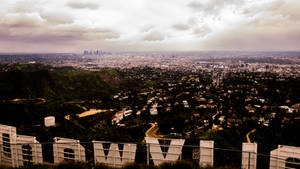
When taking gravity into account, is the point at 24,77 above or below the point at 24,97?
above

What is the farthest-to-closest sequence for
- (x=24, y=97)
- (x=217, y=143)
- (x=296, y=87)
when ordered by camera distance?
(x=296, y=87)
(x=24, y=97)
(x=217, y=143)

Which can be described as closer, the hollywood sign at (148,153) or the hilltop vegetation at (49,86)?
the hollywood sign at (148,153)

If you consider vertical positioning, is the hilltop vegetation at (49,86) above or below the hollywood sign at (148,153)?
below

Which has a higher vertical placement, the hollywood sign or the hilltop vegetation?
the hollywood sign

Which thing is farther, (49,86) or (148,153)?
(49,86)

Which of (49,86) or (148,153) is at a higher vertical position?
(148,153)

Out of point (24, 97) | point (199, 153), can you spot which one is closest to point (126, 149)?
point (199, 153)

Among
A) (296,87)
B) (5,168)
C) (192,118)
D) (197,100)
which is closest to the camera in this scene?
(5,168)

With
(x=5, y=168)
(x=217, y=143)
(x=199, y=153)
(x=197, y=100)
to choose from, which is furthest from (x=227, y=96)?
(x=5, y=168)

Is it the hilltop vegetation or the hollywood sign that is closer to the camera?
the hollywood sign

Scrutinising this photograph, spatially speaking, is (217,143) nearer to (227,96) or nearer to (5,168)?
(5,168)

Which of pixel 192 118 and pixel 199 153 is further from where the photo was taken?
pixel 192 118
